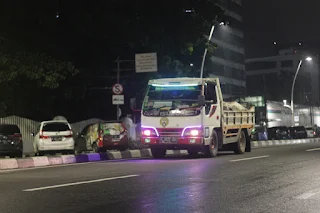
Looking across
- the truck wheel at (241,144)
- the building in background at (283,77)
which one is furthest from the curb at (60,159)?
the building in background at (283,77)

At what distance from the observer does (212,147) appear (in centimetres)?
1738

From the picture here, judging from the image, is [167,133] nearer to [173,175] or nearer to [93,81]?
[173,175]

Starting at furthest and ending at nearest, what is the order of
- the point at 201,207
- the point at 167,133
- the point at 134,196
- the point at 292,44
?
the point at 292,44
the point at 167,133
the point at 134,196
the point at 201,207

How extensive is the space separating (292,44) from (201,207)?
140686 millimetres

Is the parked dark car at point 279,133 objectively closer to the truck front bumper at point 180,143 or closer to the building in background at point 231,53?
the truck front bumper at point 180,143

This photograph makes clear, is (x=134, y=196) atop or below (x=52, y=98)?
below

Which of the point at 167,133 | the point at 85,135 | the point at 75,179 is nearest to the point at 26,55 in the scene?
the point at 85,135

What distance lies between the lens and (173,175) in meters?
11.1

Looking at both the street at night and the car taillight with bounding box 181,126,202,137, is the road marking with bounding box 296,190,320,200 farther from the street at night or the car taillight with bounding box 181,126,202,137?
the car taillight with bounding box 181,126,202,137

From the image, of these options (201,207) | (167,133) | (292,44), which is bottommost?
(201,207)

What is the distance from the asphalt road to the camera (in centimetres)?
720

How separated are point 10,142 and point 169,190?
1285 centimetres

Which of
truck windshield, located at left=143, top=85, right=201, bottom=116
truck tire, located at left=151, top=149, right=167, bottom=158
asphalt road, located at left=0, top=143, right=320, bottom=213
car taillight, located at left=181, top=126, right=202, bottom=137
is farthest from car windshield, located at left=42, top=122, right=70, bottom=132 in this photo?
asphalt road, located at left=0, top=143, right=320, bottom=213

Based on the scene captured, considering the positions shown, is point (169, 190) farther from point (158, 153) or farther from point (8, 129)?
point (8, 129)
